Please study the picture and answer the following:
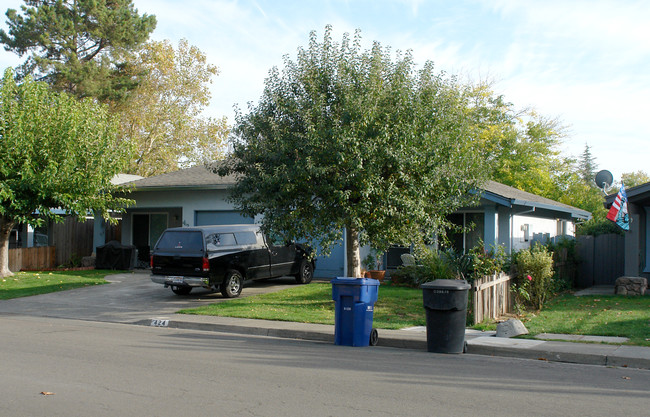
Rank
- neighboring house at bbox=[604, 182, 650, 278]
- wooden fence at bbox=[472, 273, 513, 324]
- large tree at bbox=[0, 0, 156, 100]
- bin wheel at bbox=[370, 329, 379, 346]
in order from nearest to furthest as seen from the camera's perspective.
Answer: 1. bin wheel at bbox=[370, 329, 379, 346]
2. wooden fence at bbox=[472, 273, 513, 324]
3. neighboring house at bbox=[604, 182, 650, 278]
4. large tree at bbox=[0, 0, 156, 100]

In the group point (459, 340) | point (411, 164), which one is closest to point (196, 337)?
point (459, 340)

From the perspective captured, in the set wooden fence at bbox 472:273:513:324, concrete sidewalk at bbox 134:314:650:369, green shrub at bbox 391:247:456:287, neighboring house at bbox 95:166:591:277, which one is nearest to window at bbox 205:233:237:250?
concrete sidewalk at bbox 134:314:650:369

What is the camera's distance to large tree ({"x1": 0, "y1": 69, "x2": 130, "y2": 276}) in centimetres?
1850

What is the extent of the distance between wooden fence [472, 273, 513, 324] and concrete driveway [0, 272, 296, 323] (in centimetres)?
698

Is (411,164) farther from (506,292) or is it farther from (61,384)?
(61,384)

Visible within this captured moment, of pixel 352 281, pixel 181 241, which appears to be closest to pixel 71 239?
pixel 181 241

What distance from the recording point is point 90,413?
18.5ft

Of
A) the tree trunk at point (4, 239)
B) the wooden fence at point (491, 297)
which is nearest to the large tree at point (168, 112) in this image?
the tree trunk at point (4, 239)

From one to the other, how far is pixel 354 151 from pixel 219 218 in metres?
11.2

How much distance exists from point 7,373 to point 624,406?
723 centimetres

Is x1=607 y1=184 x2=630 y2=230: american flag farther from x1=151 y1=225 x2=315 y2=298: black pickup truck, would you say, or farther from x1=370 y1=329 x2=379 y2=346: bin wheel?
x1=370 y1=329 x2=379 y2=346: bin wheel

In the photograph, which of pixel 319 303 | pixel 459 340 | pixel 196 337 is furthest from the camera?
pixel 319 303

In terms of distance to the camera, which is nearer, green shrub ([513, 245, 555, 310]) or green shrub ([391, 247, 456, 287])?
green shrub ([513, 245, 555, 310])

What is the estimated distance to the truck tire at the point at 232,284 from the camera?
1605 cm
